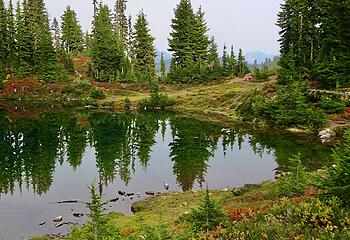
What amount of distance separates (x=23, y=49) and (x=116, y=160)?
71.3 meters

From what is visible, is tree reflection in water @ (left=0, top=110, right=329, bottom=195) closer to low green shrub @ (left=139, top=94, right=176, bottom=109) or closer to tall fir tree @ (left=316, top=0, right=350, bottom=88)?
low green shrub @ (left=139, top=94, right=176, bottom=109)

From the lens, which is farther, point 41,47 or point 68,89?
point 41,47

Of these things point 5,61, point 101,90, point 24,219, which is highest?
point 5,61

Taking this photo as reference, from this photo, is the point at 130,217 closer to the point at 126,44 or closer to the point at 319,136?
the point at 319,136

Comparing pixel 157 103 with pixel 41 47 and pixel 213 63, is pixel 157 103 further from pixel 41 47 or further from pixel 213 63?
pixel 41 47

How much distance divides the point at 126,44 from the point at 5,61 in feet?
104

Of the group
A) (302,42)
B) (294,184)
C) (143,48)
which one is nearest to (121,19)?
(143,48)

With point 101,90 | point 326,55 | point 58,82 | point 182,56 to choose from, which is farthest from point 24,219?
point 182,56

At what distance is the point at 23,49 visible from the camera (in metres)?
98.3

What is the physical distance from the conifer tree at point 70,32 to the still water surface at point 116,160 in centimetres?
5912

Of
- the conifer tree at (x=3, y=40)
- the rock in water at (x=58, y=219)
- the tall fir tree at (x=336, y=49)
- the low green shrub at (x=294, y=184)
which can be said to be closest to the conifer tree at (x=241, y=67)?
the tall fir tree at (x=336, y=49)

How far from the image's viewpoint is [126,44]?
107 meters

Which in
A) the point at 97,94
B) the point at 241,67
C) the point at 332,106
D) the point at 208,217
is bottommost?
the point at 208,217

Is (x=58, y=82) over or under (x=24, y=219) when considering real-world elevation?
over
